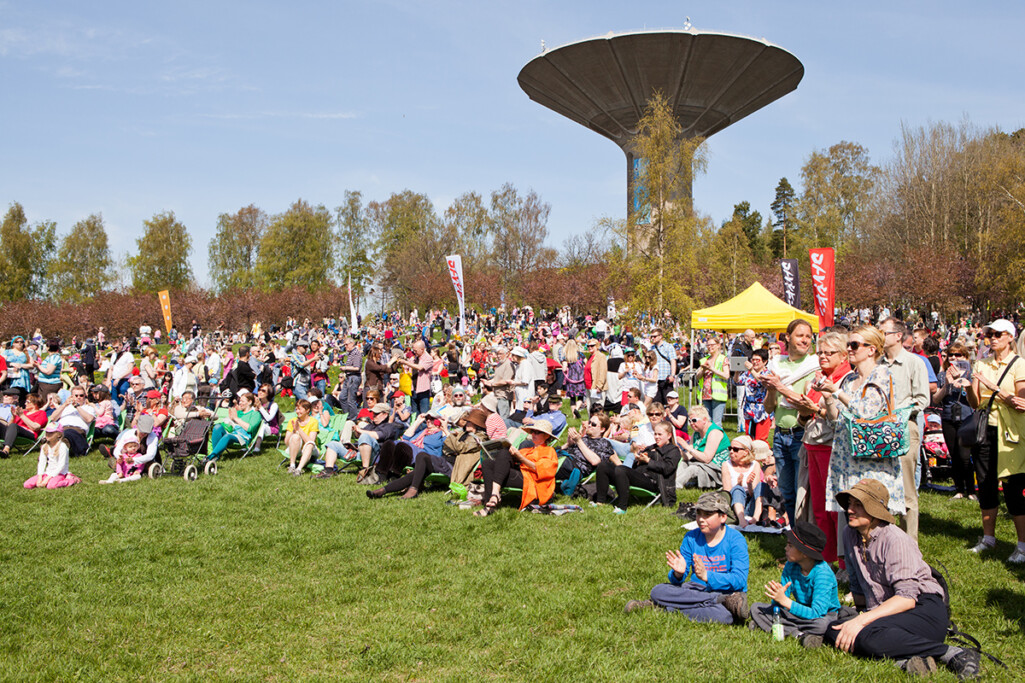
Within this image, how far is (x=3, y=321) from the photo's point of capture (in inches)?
1783

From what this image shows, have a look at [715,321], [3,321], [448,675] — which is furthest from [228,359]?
[3,321]

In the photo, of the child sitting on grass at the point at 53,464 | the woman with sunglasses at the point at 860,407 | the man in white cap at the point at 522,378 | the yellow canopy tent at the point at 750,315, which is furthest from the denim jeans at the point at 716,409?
the child sitting on grass at the point at 53,464

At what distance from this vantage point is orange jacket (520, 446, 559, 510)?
27.9 ft

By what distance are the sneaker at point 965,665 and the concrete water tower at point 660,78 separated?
40.0m

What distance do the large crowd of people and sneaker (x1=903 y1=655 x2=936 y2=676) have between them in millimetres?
13

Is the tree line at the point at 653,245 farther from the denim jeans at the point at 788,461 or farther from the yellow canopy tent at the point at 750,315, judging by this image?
the denim jeans at the point at 788,461

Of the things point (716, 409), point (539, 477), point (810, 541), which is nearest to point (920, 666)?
point (810, 541)

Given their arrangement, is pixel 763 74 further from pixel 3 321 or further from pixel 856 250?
pixel 3 321

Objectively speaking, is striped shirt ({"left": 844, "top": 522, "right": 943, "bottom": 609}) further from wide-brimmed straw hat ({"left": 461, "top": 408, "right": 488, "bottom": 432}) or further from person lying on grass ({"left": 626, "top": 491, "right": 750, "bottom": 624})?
wide-brimmed straw hat ({"left": 461, "top": 408, "right": 488, "bottom": 432})

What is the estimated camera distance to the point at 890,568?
4504 millimetres

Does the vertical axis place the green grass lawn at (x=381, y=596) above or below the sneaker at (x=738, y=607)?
below

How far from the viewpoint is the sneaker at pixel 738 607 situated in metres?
5.06

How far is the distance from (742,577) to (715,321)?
435 inches

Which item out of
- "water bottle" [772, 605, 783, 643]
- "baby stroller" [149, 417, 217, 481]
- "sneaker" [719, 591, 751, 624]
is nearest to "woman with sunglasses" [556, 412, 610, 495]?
"sneaker" [719, 591, 751, 624]
